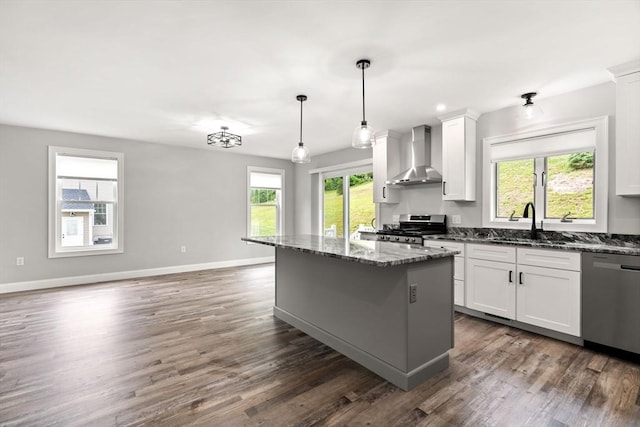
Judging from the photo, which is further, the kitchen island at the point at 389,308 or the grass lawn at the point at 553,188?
the grass lawn at the point at 553,188

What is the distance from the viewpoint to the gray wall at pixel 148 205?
460 centimetres

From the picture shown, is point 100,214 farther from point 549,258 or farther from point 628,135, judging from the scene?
point 628,135

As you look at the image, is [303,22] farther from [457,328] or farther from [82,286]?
[82,286]

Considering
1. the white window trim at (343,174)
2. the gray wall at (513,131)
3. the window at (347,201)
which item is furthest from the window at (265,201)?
the gray wall at (513,131)

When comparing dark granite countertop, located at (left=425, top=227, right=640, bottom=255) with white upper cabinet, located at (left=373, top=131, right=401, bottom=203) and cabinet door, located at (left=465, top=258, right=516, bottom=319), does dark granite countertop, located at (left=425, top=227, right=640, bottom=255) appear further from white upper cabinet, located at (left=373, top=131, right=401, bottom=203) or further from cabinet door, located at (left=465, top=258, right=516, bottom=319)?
white upper cabinet, located at (left=373, top=131, right=401, bottom=203)

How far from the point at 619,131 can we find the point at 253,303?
4.29 m

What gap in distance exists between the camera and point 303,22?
6.95 feet

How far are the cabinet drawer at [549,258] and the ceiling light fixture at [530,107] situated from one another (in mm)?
1561

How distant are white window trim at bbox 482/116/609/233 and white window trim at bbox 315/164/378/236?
6.56ft

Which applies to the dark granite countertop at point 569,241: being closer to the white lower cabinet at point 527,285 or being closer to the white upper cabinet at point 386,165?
the white lower cabinet at point 527,285

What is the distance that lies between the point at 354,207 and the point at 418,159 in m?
1.99

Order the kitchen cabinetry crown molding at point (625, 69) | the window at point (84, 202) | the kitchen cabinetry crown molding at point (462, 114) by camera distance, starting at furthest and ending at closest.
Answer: the window at point (84, 202) → the kitchen cabinetry crown molding at point (462, 114) → the kitchen cabinetry crown molding at point (625, 69)

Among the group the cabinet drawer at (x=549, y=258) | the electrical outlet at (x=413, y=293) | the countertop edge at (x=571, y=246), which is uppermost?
the countertop edge at (x=571, y=246)

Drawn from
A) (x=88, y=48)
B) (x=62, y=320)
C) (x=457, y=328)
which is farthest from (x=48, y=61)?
(x=457, y=328)
